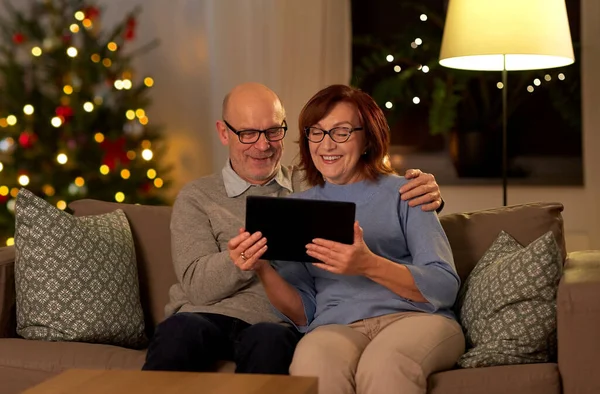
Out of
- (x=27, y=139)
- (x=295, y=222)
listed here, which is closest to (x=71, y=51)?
(x=27, y=139)

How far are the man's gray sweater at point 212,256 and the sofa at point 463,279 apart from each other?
0.17 metres

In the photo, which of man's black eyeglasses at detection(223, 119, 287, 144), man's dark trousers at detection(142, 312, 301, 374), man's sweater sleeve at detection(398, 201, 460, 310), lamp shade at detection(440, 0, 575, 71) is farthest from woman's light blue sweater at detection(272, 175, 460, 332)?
lamp shade at detection(440, 0, 575, 71)

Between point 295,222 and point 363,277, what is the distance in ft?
0.92

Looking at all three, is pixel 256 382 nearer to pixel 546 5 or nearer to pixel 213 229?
pixel 213 229

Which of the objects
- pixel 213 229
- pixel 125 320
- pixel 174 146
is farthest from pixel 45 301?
pixel 174 146

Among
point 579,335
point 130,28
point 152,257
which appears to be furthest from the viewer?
point 130,28

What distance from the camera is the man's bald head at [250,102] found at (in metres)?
2.58

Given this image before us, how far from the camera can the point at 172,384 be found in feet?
5.81

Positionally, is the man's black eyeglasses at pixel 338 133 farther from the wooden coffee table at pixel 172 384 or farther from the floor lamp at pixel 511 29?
the floor lamp at pixel 511 29

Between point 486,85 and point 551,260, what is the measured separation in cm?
239

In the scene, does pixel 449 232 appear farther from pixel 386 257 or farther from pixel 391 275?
pixel 391 275

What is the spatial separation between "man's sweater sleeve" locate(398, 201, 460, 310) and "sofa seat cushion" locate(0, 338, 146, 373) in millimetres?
775

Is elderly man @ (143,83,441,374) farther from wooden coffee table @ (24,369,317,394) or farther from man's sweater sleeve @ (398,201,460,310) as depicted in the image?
wooden coffee table @ (24,369,317,394)

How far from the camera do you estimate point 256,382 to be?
70.1 inches
